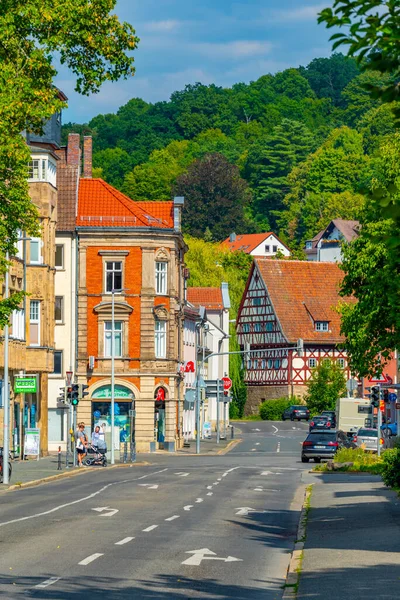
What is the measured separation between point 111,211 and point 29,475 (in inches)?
1223

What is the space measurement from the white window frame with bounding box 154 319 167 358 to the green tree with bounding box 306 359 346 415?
37.4 m

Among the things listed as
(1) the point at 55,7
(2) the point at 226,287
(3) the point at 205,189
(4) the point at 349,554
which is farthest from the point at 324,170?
(4) the point at 349,554

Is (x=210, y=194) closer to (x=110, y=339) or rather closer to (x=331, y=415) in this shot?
(x=331, y=415)

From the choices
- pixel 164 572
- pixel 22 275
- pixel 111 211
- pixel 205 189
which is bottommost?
pixel 164 572

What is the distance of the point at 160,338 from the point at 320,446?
676 inches

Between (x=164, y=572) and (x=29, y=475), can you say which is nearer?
(x=164, y=572)

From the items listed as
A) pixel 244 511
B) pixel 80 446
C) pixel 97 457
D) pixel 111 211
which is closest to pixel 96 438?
pixel 97 457

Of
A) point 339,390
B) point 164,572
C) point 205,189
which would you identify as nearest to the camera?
point 164,572

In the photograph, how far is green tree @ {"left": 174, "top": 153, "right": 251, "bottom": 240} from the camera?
157 metres

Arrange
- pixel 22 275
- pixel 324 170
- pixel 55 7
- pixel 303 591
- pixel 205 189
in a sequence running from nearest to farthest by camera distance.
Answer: pixel 303 591
pixel 55 7
pixel 22 275
pixel 205 189
pixel 324 170

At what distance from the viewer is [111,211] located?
73.9m

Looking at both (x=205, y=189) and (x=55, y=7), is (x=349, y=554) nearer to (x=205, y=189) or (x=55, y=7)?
(x=55, y=7)

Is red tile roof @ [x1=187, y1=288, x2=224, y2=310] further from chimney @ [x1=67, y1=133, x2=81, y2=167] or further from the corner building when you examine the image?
the corner building

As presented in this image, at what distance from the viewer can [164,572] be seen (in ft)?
54.0
